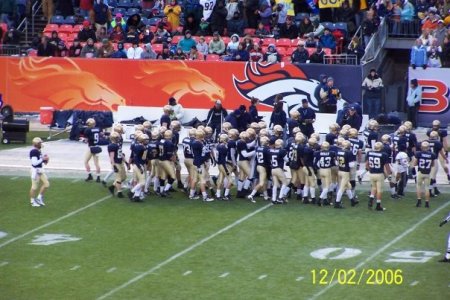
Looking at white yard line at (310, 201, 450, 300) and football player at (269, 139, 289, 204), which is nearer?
white yard line at (310, 201, 450, 300)

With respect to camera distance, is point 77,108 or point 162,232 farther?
point 77,108

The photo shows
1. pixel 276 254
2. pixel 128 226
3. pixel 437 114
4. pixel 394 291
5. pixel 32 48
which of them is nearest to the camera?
pixel 394 291

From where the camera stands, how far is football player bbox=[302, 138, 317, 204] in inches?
1153

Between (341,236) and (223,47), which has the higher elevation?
(223,47)

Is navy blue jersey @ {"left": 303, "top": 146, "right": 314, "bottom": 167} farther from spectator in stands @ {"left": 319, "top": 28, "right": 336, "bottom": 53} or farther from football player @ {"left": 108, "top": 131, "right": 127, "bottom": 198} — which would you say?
spectator in stands @ {"left": 319, "top": 28, "right": 336, "bottom": 53}

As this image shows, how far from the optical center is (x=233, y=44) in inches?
1517

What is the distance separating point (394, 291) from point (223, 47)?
53.7 feet

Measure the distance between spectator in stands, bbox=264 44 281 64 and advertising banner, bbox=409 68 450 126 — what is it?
141 inches

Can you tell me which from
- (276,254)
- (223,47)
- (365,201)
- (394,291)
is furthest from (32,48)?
(394,291)

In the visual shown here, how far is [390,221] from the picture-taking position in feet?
91.8

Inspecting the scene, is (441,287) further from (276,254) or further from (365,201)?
(365,201)

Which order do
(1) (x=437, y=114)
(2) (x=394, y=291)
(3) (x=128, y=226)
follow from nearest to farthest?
(2) (x=394, y=291)
(3) (x=128, y=226)
(1) (x=437, y=114)
